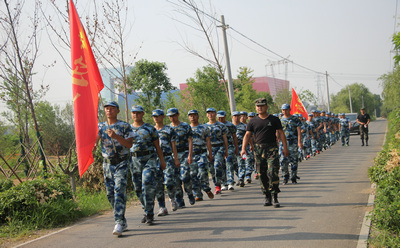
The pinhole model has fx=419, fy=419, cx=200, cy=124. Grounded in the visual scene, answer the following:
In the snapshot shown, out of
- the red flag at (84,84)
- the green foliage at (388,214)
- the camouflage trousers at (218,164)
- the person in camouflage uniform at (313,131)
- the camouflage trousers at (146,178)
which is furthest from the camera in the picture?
the person in camouflage uniform at (313,131)

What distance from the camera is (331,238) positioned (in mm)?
5625

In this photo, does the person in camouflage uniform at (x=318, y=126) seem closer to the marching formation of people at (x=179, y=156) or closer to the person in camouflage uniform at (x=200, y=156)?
the marching formation of people at (x=179, y=156)

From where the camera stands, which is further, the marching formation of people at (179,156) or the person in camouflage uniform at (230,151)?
the person in camouflage uniform at (230,151)

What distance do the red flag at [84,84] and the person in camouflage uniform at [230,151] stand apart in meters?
4.96

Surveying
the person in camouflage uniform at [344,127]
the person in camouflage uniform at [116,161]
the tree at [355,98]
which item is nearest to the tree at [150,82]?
the person in camouflage uniform at [344,127]

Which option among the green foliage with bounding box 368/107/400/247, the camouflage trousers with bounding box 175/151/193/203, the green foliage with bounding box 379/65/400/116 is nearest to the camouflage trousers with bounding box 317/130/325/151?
the camouflage trousers with bounding box 175/151/193/203

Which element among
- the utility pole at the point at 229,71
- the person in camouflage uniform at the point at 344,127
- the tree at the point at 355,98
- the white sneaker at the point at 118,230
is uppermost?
the tree at the point at 355,98

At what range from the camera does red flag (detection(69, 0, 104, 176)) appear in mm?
6297

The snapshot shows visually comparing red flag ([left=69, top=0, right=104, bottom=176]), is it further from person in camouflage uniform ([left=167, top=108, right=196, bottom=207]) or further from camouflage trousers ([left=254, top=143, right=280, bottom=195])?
camouflage trousers ([left=254, top=143, right=280, bottom=195])

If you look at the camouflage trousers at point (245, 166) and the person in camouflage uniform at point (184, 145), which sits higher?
the person in camouflage uniform at point (184, 145)

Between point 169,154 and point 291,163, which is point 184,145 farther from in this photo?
point 291,163

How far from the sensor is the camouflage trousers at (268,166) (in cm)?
786

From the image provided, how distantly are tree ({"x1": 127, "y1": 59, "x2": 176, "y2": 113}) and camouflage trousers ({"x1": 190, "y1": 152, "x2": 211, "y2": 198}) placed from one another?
991 inches

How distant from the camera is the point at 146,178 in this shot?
23.3ft
